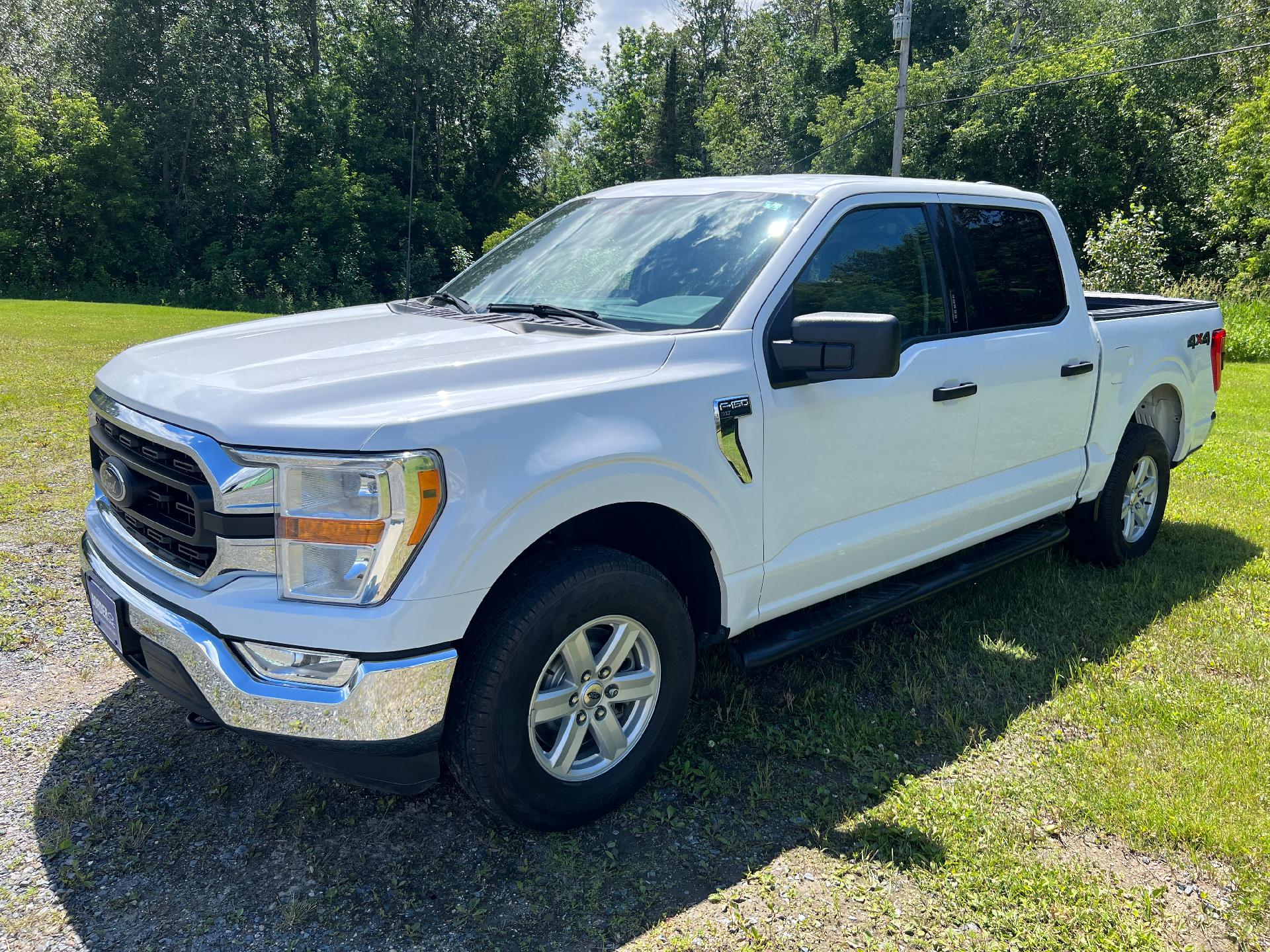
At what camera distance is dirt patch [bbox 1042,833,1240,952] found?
2.58 meters

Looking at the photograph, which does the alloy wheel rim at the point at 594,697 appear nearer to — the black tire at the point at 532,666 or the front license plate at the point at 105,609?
the black tire at the point at 532,666

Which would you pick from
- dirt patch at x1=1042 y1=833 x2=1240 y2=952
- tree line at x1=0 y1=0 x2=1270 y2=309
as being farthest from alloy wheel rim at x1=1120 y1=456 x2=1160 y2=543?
tree line at x1=0 y1=0 x2=1270 y2=309

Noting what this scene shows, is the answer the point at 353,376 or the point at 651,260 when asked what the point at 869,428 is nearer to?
the point at 651,260

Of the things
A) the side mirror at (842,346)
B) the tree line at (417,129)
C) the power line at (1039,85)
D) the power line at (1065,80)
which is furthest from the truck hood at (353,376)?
the power line at (1065,80)

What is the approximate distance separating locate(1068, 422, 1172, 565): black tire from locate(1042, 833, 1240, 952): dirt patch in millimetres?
2517

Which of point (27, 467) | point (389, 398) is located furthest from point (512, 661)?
Answer: point (27, 467)

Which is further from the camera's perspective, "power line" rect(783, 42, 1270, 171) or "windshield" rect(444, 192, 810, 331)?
"power line" rect(783, 42, 1270, 171)

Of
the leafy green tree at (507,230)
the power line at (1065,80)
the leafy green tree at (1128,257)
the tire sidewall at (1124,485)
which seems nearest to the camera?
the tire sidewall at (1124,485)

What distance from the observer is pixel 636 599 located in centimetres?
287

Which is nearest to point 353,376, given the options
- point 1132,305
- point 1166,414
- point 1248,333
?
point 1166,414

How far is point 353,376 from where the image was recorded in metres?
2.62

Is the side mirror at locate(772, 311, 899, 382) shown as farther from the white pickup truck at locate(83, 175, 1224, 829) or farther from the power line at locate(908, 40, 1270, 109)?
the power line at locate(908, 40, 1270, 109)

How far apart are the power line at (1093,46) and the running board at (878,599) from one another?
36.1m

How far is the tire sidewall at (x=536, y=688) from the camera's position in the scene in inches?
103
